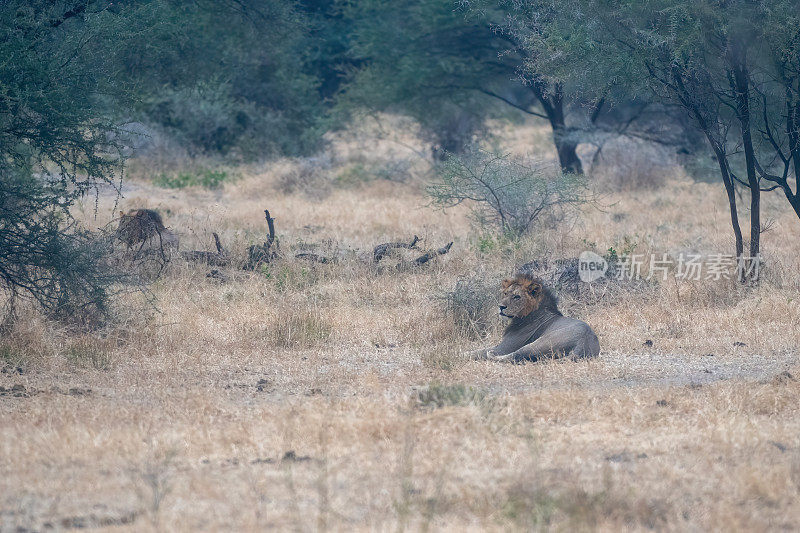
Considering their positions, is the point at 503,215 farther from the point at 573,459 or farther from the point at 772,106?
the point at 573,459

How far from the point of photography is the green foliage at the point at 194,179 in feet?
64.6

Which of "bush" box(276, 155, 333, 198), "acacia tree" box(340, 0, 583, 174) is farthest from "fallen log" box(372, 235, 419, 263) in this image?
"acacia tree" box(340, 0, 583, 174)

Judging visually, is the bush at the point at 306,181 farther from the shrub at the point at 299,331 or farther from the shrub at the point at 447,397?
the shrub at the point at 447,397

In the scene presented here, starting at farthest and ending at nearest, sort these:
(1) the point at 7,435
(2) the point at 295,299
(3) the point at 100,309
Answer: (2) the point at 295,299 < (3) the point at 100,309 < (1) the point at 7,435

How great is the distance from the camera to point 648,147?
23375mm

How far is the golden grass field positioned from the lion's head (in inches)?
24.8

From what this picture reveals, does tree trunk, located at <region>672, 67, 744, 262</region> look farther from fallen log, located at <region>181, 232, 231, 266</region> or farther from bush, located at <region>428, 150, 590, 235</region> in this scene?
fallen log, located at <region>181, 232, 231, 266</region>

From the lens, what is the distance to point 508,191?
14031 mm

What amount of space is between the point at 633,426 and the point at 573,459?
965 mm

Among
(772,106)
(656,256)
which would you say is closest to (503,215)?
(656,256)

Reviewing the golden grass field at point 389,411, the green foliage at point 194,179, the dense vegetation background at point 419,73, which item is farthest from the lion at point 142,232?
the green foliage at point 194,179

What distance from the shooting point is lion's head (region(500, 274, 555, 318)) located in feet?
28.7

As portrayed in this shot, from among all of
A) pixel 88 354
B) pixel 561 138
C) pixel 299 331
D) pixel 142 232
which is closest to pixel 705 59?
pixel 299 331

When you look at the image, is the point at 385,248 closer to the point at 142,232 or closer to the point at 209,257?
the point at 209,257
